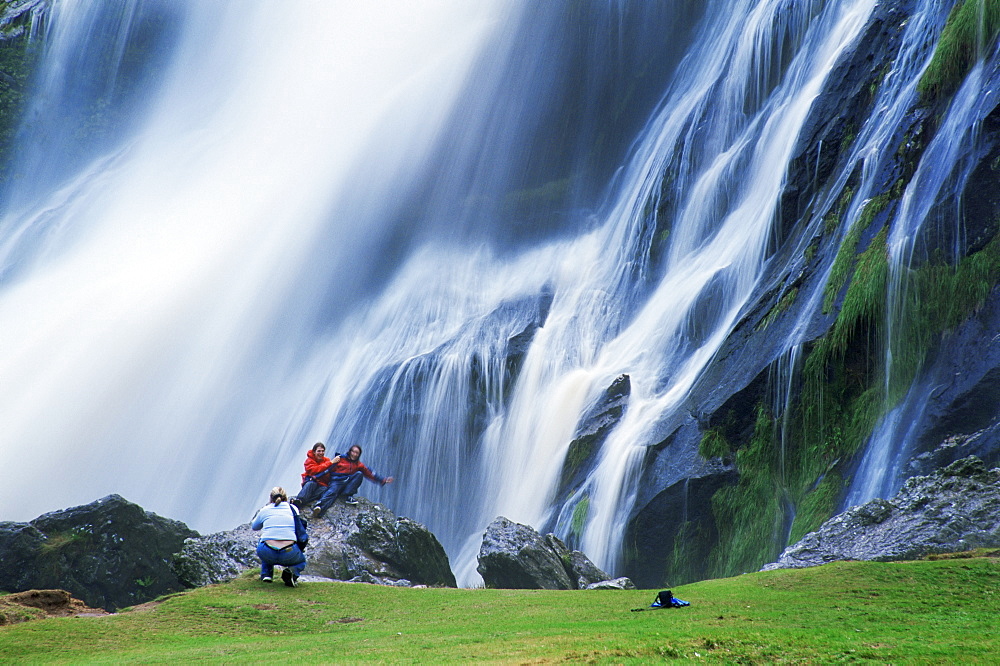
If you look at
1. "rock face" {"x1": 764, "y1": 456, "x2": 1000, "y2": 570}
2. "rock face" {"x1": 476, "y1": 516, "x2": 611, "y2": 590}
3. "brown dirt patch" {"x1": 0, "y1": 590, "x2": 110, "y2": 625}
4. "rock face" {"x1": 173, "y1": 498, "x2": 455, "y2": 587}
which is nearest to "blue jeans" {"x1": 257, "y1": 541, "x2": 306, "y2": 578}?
"brown dirt patch" {"x1": 0, "y1": 590, "x2": 110, "y2": 625}

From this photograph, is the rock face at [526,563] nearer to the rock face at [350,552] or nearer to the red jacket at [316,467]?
the rock face at [350,552]

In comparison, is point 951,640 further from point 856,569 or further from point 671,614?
point 856,569

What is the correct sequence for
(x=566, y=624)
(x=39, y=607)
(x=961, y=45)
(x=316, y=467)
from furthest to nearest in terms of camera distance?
(x=961, y=45), (x=316, y=467), (x=39, y=607), (x=566, y=624)

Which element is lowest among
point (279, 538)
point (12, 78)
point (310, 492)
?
point (279, 538)

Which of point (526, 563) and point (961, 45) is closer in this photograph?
point (526, 563)

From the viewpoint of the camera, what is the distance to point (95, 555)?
16.7 meters

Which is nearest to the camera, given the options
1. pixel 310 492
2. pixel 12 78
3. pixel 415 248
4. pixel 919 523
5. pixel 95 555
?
pixel 919 523

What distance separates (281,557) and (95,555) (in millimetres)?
→ 7625

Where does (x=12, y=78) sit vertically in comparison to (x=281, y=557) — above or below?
above

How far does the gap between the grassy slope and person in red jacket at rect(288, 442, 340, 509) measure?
A: 12.3 ft

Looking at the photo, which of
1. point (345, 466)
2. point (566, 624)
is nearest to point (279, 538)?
point (345, 466)

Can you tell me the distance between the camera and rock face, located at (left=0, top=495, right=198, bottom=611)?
16406 mm

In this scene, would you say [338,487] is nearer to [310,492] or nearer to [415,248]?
[310,492]

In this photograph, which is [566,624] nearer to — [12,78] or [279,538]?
[279,538]
